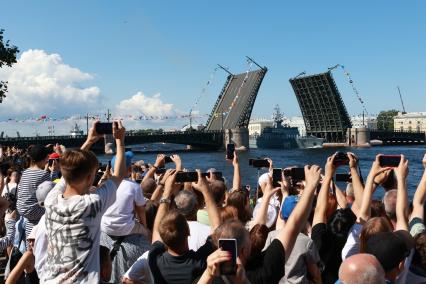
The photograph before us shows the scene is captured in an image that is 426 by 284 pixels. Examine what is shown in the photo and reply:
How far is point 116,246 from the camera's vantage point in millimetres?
4156

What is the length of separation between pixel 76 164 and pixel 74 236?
40 cm

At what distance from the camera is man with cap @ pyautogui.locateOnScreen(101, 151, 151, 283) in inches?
162

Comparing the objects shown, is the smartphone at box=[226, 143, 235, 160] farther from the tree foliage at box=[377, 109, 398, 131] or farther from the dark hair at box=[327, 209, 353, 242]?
the tree foliage at box=[377, 109, 398, 131]

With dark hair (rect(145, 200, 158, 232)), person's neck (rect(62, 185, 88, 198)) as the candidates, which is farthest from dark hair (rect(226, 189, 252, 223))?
person's neck (rect(62, 185, 88, 198))

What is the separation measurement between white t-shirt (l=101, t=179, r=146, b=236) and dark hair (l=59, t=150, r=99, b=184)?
4.40ft

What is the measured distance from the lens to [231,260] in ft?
6.64

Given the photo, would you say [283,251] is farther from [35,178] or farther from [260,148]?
[260,148]

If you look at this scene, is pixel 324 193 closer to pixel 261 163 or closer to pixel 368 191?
pixel 368 191

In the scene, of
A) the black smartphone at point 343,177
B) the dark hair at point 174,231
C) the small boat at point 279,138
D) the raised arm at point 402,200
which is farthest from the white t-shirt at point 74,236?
the small boat at point 279,138

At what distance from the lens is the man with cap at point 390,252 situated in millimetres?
2525

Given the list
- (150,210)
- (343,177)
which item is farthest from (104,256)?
(343,177)

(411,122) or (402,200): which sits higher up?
(411,122)

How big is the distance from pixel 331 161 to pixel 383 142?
343ft

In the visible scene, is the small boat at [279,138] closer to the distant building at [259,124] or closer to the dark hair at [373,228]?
the distant building at [259,124]
